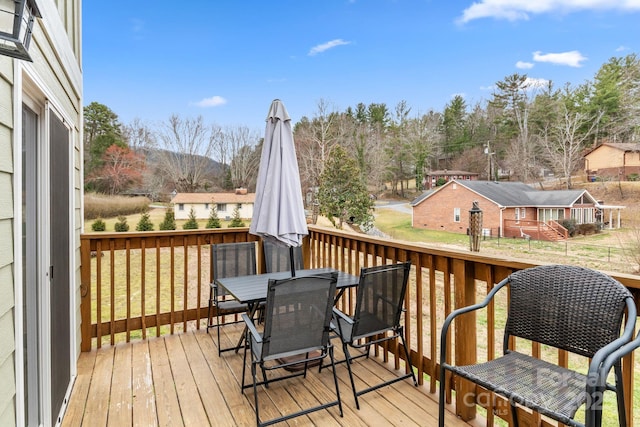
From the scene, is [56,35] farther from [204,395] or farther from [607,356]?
[607,356]

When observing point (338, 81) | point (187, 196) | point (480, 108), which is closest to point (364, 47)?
point (338, 81)

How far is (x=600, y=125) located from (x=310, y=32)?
1506cm

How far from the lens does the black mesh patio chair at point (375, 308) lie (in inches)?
95.4

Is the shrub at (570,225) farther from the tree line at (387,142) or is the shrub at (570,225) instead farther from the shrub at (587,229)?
the tree line at (387,142)

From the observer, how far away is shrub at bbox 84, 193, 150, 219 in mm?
10500

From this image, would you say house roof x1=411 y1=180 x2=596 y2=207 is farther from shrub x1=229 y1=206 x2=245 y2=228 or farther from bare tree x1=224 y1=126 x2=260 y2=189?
shrub x1=229 y1=206 x2=245 y2=228

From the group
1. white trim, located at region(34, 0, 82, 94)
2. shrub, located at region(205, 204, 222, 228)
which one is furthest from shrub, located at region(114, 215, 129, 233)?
white trim, located at region(34, 0, 82, 94)

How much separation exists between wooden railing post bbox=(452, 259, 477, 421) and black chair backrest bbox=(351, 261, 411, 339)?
1.32 ft

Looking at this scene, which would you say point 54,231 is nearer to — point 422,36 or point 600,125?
point 600,125

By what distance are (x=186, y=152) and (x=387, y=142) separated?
31.0 ft

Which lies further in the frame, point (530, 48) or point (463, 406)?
point (530, 48)

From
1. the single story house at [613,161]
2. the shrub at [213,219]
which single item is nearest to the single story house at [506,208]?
the single story house at [613,161]

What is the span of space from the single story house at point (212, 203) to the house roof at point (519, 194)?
9.61m

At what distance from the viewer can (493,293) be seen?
73.8 inches
